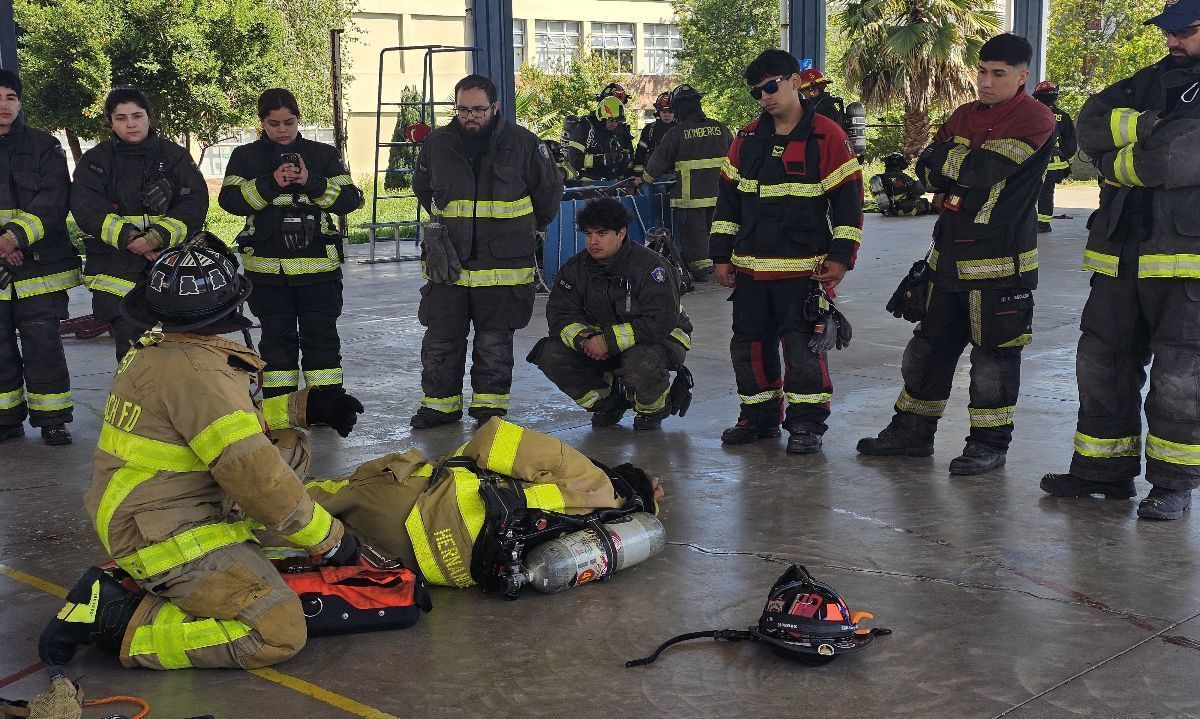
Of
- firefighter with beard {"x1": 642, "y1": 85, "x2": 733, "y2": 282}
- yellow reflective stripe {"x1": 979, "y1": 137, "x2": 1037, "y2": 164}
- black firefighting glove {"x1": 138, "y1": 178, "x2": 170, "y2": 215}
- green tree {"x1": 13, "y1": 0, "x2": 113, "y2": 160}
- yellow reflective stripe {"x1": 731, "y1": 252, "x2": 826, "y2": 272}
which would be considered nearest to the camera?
yellow reflective stripe {"x1": 979, "y1": 137, "x2": 1037, "y2": 164}

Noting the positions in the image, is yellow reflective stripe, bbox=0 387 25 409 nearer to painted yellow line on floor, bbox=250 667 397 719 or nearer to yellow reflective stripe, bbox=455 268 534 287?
yellow reflective stripe, bbox=455 268 534 287

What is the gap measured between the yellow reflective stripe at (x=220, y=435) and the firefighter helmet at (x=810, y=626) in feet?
5.50

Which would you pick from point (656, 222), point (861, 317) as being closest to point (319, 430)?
point (861, 317)

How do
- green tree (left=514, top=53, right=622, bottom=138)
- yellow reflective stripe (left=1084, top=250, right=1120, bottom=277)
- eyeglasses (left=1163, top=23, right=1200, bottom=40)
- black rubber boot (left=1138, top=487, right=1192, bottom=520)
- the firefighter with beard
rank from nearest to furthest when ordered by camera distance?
eyeglasses (left=1163, top=23, right=1200, bottom=40) < black rubber boot (left=1138, top=487, right=1192, bottom=520) < yellow reflective stripe (left=1084, top=250, right=1120, bottom=277) < the firefighter with beard < green tree (left=514, top=53, right=622, bottom=138)

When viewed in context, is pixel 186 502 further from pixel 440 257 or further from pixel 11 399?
pixel 11 399

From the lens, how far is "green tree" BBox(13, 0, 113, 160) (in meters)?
23.8

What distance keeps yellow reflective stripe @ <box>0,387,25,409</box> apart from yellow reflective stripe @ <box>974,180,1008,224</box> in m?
5.27

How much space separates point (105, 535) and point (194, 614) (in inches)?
14.8

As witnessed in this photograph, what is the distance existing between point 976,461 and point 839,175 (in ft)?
5.11

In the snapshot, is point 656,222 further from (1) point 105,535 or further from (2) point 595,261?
(1) point 105,535

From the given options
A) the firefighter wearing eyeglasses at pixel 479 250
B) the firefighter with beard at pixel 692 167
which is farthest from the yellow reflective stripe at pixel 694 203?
the firefighter wearing eyeglasses at pixel 479 250

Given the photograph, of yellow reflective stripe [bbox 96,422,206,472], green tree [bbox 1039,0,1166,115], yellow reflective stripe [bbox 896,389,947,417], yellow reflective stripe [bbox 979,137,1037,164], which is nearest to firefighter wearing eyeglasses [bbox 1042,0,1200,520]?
yellow reflective stripe [bbox 979,137,1037,164]

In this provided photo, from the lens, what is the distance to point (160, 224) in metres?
6.75

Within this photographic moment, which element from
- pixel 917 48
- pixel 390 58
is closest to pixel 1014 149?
pixel 917 48
